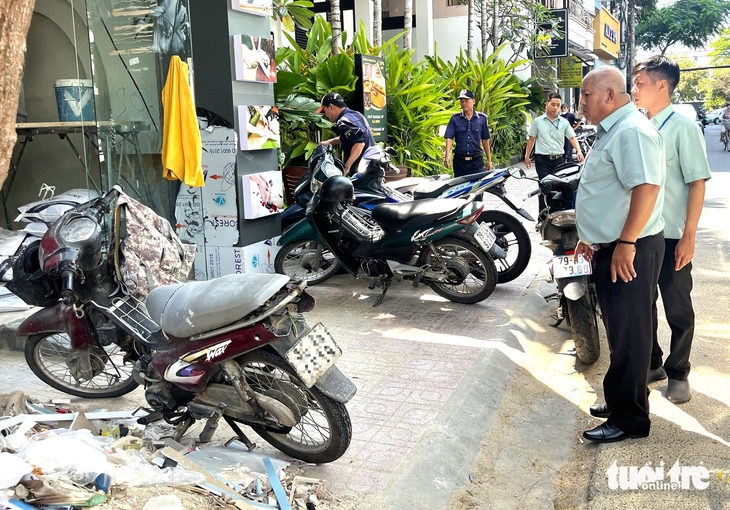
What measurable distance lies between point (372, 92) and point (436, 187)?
344 cm

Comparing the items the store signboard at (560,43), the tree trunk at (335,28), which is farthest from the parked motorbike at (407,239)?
the store signboard at (560,43)

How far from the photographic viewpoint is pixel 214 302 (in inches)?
133

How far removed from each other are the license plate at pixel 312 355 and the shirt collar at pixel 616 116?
1.81m

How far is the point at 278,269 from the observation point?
288 inches

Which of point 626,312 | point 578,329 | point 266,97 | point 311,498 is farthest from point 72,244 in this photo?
point 266,97

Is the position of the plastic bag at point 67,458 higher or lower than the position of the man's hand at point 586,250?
lower

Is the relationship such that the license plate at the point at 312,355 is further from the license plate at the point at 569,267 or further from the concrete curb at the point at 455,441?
the license plate at the point at 569,267

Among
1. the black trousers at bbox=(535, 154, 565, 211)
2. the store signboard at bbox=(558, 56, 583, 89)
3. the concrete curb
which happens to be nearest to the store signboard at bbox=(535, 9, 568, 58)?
the store signboard at bbox=(558, 56, 583, 89)

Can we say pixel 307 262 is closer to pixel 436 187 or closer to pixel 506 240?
pixel 436 187

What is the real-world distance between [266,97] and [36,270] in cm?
379

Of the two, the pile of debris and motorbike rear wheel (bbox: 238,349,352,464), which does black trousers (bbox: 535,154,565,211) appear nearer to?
motorbike rear wheel (bbox: 238,349,352,464)

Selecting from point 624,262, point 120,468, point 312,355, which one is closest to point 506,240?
point 624,262

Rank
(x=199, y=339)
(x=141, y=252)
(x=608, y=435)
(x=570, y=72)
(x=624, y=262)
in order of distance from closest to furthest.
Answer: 1. (x=199, y=339)
2. (x=624, y=262)
3. (x=608, y=435)
4. (x=141, y=252)
5. (x=570, y=72)

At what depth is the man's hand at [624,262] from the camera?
3635 mm
